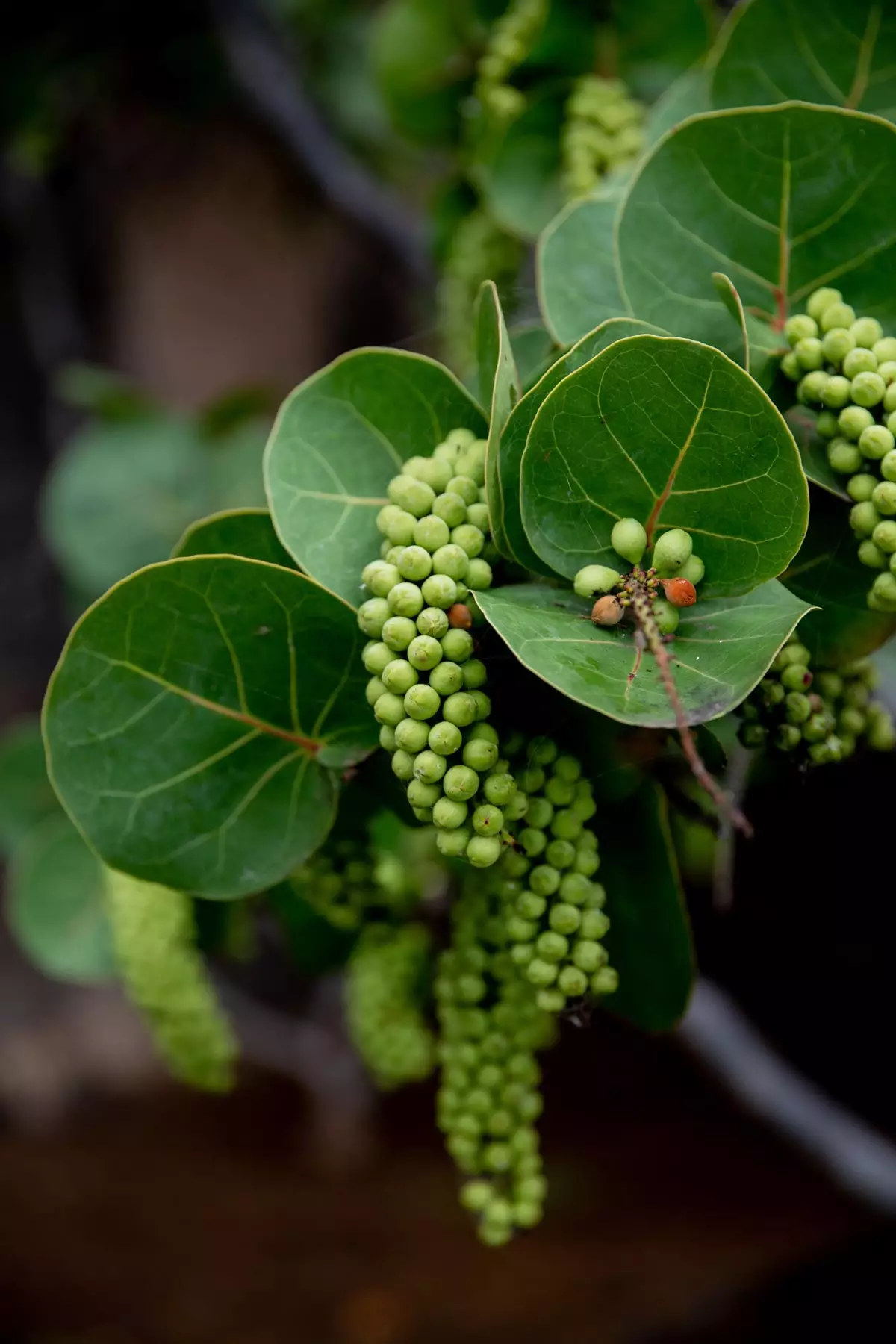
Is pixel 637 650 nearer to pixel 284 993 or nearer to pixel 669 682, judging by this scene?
pixel 669 682

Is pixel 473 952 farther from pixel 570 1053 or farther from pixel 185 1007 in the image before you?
pixel 570 1053

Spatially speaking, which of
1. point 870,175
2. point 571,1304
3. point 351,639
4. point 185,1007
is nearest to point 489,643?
point 351,639

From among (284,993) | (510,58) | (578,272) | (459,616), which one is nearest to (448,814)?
(459,616)

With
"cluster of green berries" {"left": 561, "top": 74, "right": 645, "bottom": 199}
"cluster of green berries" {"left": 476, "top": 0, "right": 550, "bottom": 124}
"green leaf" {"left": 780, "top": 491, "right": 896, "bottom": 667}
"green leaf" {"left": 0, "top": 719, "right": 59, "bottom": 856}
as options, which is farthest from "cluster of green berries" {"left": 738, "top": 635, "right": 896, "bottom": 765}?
"green leaf" {"left": 0, "top": 719, "right": 59, "bottom": 856}

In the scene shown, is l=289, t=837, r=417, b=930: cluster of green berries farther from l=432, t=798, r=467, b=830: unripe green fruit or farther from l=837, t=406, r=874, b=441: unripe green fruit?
l=837, t=406, r=874, b=441: unripe green fruit

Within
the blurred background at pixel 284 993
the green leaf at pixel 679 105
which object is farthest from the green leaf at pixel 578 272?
the blurred background at pixel 284 993

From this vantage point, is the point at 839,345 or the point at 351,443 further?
the point at 351,443
